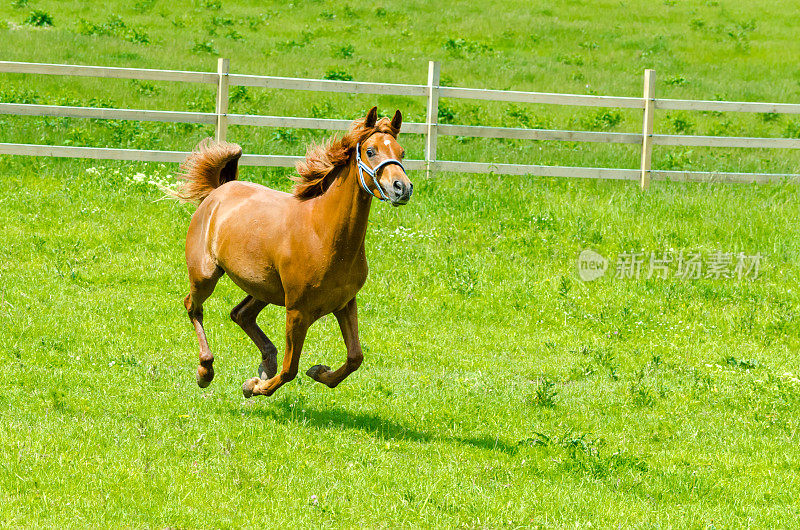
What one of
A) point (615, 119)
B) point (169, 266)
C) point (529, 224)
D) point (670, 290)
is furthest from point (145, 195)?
point (615, 119)

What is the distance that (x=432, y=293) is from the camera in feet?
36.8

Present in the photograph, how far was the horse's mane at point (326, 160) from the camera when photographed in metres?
6.39

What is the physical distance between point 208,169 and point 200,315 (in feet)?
4.22

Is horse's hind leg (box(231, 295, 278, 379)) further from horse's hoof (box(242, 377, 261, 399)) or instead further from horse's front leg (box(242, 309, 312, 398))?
horse's front leg (box(242, 309, 312, 398))

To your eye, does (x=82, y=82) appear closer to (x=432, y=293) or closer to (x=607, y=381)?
(x=432, y=293)

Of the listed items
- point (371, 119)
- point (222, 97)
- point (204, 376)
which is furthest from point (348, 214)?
point (222, 97)

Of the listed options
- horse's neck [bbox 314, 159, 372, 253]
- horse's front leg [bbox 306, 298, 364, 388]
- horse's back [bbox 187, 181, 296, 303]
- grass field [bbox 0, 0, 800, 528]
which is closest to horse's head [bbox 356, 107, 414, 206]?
horse's neck [bbox 314, 159, 372, 253]

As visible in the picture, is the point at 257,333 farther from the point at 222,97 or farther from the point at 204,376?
the point at 222,97

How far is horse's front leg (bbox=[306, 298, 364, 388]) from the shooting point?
683 cm

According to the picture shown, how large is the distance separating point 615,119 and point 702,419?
1381 centimetres

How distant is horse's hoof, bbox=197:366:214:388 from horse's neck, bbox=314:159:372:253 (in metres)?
1.78

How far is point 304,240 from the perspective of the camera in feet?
21.7

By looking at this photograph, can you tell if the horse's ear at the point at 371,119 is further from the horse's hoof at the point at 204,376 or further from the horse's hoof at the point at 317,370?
the horse's hoof at the point at 204,376

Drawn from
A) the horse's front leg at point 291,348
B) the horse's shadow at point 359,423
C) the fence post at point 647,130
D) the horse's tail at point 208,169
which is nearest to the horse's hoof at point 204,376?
the horse's shadow at point 359,423
